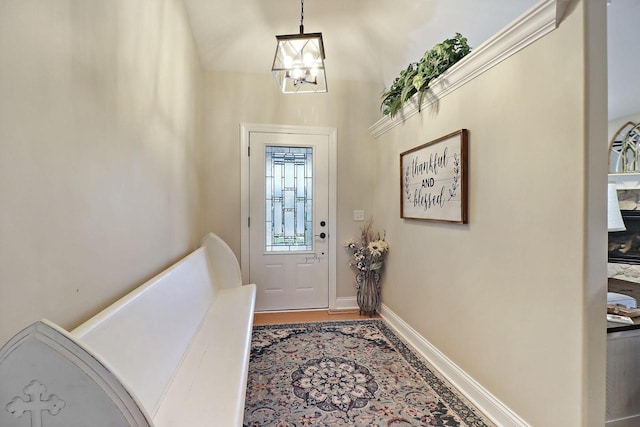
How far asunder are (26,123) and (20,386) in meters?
0.62

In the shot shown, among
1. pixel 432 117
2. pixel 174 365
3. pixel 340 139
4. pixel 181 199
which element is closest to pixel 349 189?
pixel 340 139

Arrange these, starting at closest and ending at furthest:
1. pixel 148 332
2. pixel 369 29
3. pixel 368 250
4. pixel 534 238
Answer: pixel 148 332 < pixel 534 238 < pixel 369 29 < pixel 368 250

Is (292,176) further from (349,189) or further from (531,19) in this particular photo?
(531,19)

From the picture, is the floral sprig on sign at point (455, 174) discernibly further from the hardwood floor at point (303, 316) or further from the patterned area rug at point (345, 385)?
the hardwood floor at point (303, 316)

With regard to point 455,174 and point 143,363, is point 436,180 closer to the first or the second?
point 455,174

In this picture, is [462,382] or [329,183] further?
[329,183]

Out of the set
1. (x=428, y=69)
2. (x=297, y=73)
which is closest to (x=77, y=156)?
(x=297, y=73)

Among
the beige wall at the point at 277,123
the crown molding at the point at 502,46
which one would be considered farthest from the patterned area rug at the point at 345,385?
the crown molding at the point at 502,46

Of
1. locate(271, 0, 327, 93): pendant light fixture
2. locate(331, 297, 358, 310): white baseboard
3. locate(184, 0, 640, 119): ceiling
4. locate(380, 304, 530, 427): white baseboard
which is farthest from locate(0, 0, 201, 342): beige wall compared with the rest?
locate(331, 297, 358, 310): white baseboard

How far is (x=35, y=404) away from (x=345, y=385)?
1692 mm

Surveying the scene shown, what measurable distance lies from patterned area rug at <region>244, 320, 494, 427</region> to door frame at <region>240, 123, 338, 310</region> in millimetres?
836

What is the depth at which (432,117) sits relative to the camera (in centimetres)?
218

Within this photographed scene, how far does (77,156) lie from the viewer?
0.96 metres

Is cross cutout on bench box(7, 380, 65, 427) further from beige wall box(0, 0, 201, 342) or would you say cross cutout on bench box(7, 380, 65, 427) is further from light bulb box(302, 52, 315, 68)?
light bulb box(302, 52, 315, 68)
